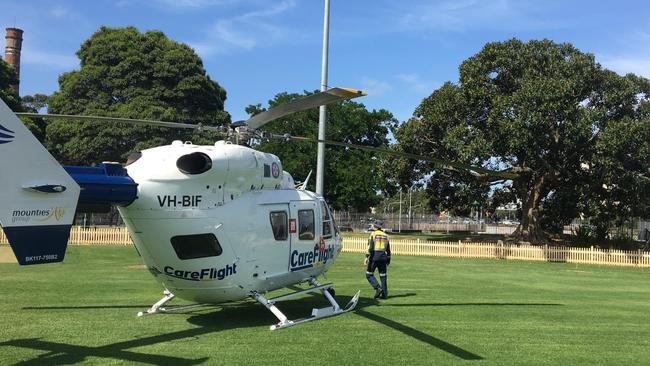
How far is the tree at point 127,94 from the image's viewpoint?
36.3 metres

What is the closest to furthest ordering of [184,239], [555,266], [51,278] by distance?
1. [184,239]
2. [51,278]
3. [555,266]

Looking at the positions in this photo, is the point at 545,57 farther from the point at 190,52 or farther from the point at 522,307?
the point at 190,52

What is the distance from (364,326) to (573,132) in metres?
19.1

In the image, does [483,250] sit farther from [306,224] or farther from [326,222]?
[306,224]

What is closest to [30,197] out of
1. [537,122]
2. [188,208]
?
[188,208]

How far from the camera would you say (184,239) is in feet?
27.8

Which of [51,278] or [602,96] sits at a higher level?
[602,96]

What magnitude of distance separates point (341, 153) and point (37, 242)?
41.4 meters

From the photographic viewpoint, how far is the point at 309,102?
7648mm

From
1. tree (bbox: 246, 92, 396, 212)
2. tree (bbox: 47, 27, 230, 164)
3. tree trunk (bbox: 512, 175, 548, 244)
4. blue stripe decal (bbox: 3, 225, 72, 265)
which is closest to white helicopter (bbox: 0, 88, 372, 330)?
blue stripe decal (bbox: 3, 225, 72, 265)

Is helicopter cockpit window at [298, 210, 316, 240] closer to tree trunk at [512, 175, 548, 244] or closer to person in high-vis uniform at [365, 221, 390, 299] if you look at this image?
person in high-vis uniform at [365, 221, 390, 299]

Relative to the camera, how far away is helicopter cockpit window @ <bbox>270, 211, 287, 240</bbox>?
31.5 feet

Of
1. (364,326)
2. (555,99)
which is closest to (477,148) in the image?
(555,99)

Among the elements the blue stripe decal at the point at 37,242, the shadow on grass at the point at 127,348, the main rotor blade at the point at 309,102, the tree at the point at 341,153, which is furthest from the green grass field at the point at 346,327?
the tree at the point at 341,153
